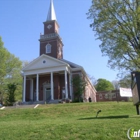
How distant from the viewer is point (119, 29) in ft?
38.6

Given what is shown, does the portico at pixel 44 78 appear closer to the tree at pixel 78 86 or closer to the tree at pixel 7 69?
the tree at pixel 78 86

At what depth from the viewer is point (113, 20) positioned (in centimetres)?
1205

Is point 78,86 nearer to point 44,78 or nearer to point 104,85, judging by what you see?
point 44,78

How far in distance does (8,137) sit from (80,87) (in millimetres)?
21590

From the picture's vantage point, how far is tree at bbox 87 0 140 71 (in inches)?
444

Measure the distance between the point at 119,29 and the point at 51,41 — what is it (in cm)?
2282

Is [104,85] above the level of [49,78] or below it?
below

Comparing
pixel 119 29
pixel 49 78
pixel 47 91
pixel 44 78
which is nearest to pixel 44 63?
pixel 49 78

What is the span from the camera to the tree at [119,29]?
37.0 feet

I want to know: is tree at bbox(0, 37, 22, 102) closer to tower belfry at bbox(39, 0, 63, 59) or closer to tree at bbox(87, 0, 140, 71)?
tower belfry at bbox(39, 0, 63, 59)

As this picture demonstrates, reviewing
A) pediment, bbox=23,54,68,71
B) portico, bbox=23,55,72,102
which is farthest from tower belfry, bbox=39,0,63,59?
portico, bbox=23,55,72,102

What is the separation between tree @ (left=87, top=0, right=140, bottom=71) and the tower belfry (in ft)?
66.7

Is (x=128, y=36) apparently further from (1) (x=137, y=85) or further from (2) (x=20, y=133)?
(2) (x=20, y=133)

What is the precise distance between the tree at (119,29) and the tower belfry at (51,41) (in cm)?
2034
